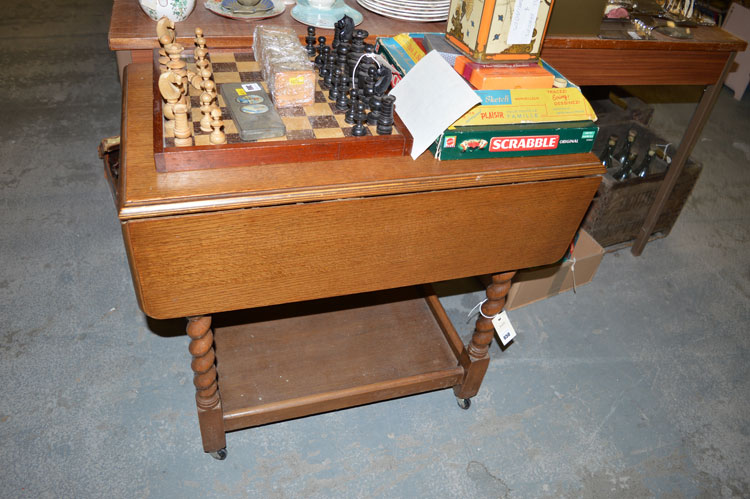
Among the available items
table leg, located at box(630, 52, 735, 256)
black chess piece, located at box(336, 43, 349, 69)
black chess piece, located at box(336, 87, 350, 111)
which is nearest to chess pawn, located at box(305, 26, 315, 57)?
black chess piece, located at box(336, 43, 349, 69)

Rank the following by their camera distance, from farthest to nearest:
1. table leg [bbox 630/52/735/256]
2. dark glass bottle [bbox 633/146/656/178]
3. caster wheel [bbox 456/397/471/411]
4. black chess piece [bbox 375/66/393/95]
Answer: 1. dark glass bottle [bbox 633/146/656/178]
2. table leg [bbox 630/52/735/256]
3. caster wheel [bbox 456/397/471/411]
4. black chess piece [bbox 375/66/393/95]

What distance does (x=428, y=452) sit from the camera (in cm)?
167

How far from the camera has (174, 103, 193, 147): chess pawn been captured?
110 centimetres

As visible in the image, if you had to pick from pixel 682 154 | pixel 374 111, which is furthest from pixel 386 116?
pixel 682 154

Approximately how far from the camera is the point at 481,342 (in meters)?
1.66

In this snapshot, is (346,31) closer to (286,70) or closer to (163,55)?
(286,70)

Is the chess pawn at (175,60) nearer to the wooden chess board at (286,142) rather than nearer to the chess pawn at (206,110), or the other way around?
the wooden chess board at (286,142)

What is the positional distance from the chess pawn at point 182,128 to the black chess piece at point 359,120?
13.6 inches

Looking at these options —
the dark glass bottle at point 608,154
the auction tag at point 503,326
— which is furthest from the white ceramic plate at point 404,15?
the dark glass bottle at point 608,154

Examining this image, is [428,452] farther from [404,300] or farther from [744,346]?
[744,346]

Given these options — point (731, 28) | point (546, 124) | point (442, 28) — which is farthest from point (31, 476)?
point (731, 28)

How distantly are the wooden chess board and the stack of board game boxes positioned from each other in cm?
15

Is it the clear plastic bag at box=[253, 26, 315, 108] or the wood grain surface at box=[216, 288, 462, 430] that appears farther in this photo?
the wood grain surface at box=[216, 288, 462, 430]

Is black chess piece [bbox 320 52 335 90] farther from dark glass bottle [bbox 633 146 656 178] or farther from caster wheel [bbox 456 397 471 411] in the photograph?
dark glass bottle [bbox 633 146 656 178]
